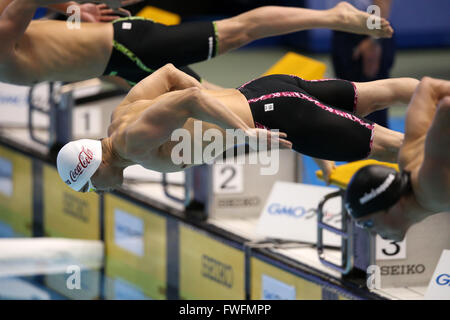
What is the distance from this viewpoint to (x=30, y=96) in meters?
8.62

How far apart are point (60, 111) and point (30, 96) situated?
436mm

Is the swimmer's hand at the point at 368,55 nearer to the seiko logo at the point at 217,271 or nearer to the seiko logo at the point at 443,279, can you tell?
the seiko logo at the point at 217,271

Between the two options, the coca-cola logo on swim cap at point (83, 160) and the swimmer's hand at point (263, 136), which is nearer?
the swimmer's hand at point (263, 136)

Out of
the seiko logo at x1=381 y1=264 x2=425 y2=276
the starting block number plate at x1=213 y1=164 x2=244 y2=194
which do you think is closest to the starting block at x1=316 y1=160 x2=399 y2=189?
the seiko logo at x1=381 y1=264 x2=425 y2=276

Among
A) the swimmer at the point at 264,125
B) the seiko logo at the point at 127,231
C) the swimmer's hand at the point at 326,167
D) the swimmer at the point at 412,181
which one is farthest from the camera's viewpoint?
the seiko logo at the point at 127,231

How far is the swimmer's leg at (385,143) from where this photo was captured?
4.63 meters

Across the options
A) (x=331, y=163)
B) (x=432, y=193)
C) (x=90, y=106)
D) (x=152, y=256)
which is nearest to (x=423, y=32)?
(x=90, y=106)

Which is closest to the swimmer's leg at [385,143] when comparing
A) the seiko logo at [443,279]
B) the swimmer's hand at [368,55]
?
the seiko logo at [443,279]

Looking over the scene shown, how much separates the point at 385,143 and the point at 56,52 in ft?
5.79

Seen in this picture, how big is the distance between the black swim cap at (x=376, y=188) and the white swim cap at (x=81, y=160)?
124 centimetres

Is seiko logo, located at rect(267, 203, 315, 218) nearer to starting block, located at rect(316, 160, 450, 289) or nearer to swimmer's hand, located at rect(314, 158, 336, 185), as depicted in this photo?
starting block, located at rect(316, 160, 450, 289)

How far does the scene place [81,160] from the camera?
4.63m

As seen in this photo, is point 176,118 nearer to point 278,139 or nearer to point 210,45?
point 278,139

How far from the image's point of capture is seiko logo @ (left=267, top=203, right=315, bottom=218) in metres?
6.85
